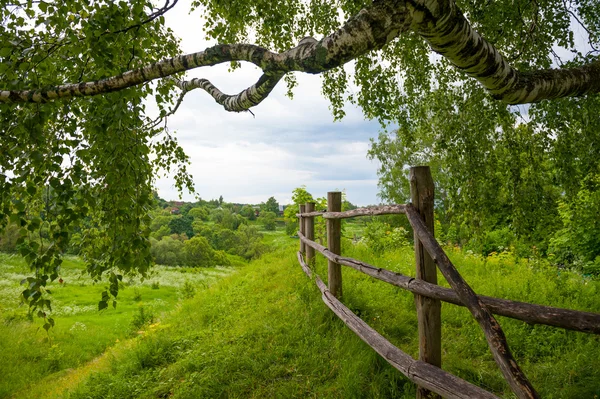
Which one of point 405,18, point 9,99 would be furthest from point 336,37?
point 9,99

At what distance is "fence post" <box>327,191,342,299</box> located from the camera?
5102 millimetres

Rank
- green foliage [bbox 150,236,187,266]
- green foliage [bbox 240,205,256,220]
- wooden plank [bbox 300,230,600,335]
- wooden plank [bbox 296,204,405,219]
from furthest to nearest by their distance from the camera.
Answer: green foliage [bbox 240,205,256,220]
green foliage [bbox 150,236,187,266]
wooden plank [bbox 296,204,405,219]
wooden plank [bbox 300,230,600,335]

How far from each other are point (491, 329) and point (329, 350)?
8.09ft

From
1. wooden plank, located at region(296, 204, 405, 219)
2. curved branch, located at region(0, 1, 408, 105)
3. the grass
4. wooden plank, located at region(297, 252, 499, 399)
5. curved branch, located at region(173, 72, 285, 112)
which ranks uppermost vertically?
curved branch, located at region(173, 72, 285, 112)

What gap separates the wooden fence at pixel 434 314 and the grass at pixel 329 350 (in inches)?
13.5

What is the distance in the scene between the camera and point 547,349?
12.7ft

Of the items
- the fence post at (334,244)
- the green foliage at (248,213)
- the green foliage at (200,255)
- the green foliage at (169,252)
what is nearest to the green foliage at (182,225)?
the green foliage at (169,252)

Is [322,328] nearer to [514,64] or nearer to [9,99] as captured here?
[9,99]

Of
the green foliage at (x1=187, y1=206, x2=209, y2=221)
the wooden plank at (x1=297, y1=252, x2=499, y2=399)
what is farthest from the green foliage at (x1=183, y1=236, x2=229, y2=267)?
the wooden plank at (x1=297, y1=252, x2=499, y2=399)

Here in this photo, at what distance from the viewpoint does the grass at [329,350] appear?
3.40 m

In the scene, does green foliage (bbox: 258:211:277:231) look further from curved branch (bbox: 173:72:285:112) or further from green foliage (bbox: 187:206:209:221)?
curved branch (bbox: 173:72:285:112)

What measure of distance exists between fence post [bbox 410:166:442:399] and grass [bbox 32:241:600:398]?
1.66 ft

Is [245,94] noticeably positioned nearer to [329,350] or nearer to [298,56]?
[298,56]

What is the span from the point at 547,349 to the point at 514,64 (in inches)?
138
